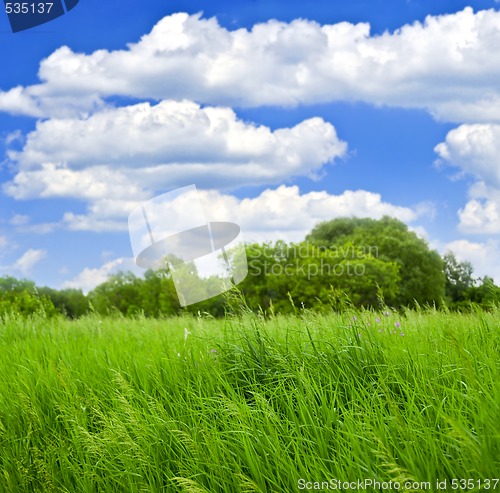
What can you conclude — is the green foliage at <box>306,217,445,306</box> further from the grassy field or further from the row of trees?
the grassy field

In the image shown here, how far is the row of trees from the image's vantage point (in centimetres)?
3186

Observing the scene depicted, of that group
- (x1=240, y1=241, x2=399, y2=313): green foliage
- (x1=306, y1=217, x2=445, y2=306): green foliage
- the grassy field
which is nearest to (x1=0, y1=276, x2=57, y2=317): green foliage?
(x1=240, y1=241, x2=399, y2=313): green foliage

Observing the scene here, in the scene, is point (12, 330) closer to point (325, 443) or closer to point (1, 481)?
point (1, 481)

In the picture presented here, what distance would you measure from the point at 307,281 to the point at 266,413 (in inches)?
1115

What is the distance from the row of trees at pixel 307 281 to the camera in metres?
31.9

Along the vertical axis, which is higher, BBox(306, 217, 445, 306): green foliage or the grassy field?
the grassy field

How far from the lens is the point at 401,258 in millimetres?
38438

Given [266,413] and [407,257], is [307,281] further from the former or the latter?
Result: [266,413]

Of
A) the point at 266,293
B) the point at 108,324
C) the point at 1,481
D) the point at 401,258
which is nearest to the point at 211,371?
the point at 1,481

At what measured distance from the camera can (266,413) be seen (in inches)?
159

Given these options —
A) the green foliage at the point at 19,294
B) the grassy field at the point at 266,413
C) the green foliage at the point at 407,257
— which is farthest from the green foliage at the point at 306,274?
the grassy field at the point at 266,413

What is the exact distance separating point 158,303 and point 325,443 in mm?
30455

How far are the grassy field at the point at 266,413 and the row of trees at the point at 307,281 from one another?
22626 mm

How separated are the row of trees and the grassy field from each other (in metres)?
22.6
